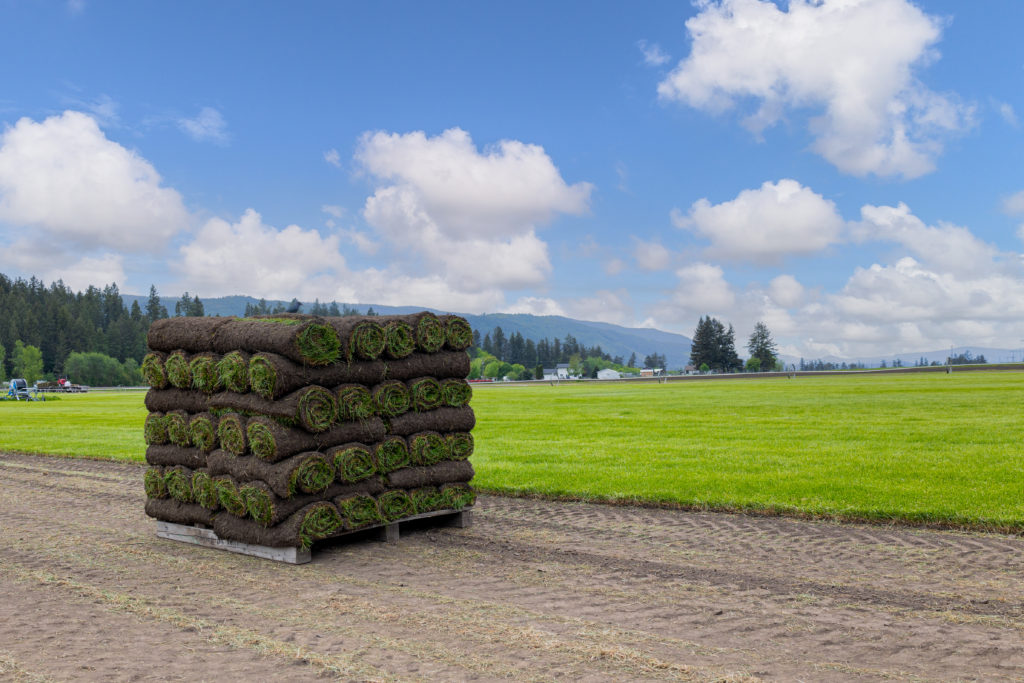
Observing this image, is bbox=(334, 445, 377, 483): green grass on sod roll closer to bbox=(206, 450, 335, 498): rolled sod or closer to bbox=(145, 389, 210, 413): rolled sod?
bbox=(206, 450, 335, 498): rolled sod

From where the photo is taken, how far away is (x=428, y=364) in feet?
40.6

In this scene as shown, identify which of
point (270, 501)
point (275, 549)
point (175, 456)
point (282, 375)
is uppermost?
point (282, 375)

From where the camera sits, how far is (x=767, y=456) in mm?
20406

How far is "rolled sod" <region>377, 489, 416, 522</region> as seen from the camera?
1146cm

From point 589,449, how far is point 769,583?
1402 cm

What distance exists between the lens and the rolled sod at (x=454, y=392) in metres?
12.6

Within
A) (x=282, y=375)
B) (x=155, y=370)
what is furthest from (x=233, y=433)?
(x=155, y=370)

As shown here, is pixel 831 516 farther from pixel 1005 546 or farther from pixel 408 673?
pixel 408 673

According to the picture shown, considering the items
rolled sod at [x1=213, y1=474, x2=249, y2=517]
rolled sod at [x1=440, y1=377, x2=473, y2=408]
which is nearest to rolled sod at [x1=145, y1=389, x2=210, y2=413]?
rolled sod at [x1=213, y1=474, x2=249, y2=517]

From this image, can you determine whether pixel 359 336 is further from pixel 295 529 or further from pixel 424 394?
pixel 295 529

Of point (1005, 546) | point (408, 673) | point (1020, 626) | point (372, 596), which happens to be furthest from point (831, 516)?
point (408, 673)

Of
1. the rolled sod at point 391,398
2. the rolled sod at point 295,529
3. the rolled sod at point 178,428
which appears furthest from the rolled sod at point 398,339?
the rolled sod at point 178,428

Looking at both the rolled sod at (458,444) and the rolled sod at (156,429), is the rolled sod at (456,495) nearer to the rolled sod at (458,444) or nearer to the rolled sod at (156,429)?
the rolled sod at (458,444)

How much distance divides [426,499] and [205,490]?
3.26m
